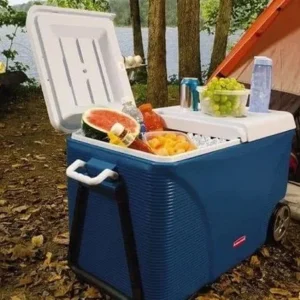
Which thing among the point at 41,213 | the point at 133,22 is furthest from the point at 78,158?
the point at 133,22

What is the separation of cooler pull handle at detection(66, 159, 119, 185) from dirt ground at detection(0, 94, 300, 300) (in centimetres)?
69

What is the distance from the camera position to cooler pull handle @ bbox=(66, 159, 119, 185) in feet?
5.62

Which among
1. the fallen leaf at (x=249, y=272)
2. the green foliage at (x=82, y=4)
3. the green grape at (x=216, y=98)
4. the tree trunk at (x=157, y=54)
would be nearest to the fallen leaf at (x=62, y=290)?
the fallen leaf at (x=249, y=272)

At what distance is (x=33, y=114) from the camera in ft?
18.9

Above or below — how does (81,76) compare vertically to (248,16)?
above

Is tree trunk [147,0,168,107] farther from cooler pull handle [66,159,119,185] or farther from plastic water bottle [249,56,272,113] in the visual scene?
cooler pull handle [66,159,119,185]

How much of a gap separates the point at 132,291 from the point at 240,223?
2.11ft

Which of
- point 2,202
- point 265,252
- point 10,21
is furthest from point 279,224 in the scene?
point 10,21

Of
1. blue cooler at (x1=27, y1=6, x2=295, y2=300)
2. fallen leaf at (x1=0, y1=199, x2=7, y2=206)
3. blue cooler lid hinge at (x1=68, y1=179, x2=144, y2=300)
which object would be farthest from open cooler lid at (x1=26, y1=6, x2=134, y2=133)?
fallen leaf at (x1=0, y1=199, x2=7, y2=206)

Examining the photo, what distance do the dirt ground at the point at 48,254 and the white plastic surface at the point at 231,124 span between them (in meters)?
0.75

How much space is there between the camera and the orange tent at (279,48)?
11.0 ft

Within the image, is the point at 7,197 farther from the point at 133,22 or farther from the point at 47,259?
the point at 133,22

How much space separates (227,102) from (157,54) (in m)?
3.12

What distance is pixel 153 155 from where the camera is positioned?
1.75m
